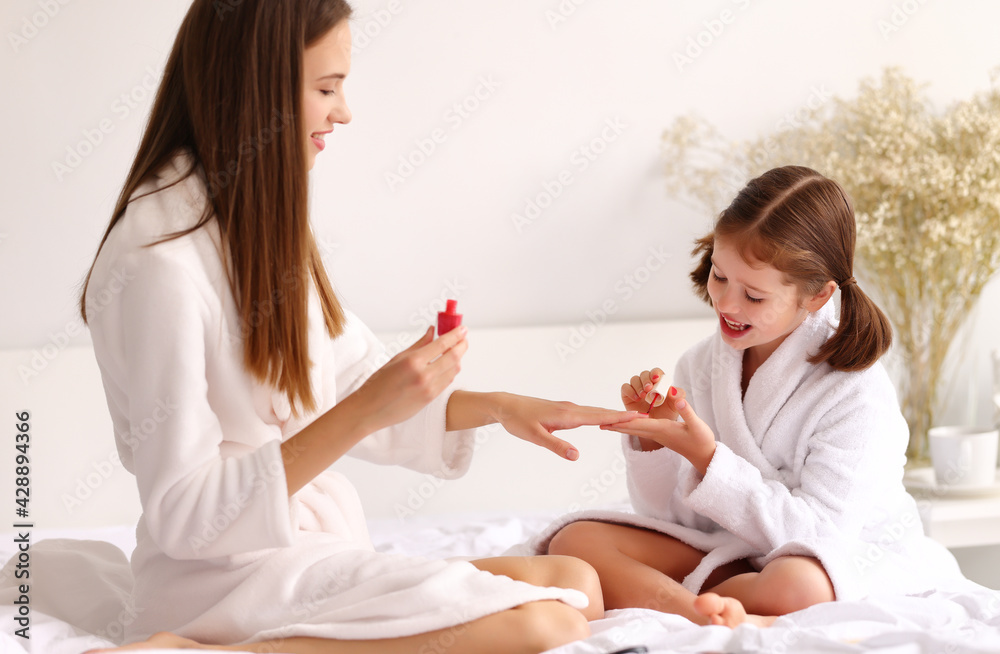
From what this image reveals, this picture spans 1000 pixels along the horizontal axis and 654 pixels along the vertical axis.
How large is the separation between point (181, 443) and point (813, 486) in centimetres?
93

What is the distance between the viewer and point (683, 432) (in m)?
1.36

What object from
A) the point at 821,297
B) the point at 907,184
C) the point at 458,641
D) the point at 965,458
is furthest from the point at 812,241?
the point at 965,458

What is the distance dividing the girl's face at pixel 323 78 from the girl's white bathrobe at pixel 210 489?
171mm

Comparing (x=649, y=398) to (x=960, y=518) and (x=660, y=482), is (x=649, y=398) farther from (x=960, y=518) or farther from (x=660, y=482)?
(x=960, y=518)

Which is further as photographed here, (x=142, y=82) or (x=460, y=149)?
(x=460, y=149)

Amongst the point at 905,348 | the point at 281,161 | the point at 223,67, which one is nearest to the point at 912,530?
the point at 905,348

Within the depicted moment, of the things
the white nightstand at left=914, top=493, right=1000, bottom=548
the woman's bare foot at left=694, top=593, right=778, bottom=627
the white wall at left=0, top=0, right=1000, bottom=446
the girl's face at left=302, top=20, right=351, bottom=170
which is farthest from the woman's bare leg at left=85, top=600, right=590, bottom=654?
the white nightstand at left=914, top=493, right=1000, bottom=548

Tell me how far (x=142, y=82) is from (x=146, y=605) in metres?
1.40

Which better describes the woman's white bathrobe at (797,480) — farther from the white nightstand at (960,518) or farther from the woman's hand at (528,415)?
the white nightstand at (960,518)

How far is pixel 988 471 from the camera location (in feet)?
7.17

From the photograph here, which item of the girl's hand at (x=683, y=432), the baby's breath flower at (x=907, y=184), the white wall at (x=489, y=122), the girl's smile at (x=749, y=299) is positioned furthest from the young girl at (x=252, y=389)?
the baby's breath flower at (x=907, y=184)

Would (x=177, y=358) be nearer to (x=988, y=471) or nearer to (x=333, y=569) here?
(x=333, y=569)

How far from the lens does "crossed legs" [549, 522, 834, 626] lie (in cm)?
124

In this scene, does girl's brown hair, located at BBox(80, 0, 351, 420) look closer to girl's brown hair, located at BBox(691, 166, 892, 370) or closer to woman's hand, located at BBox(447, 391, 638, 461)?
woman's hand, located at BBox(447, 391, 638, 461)
